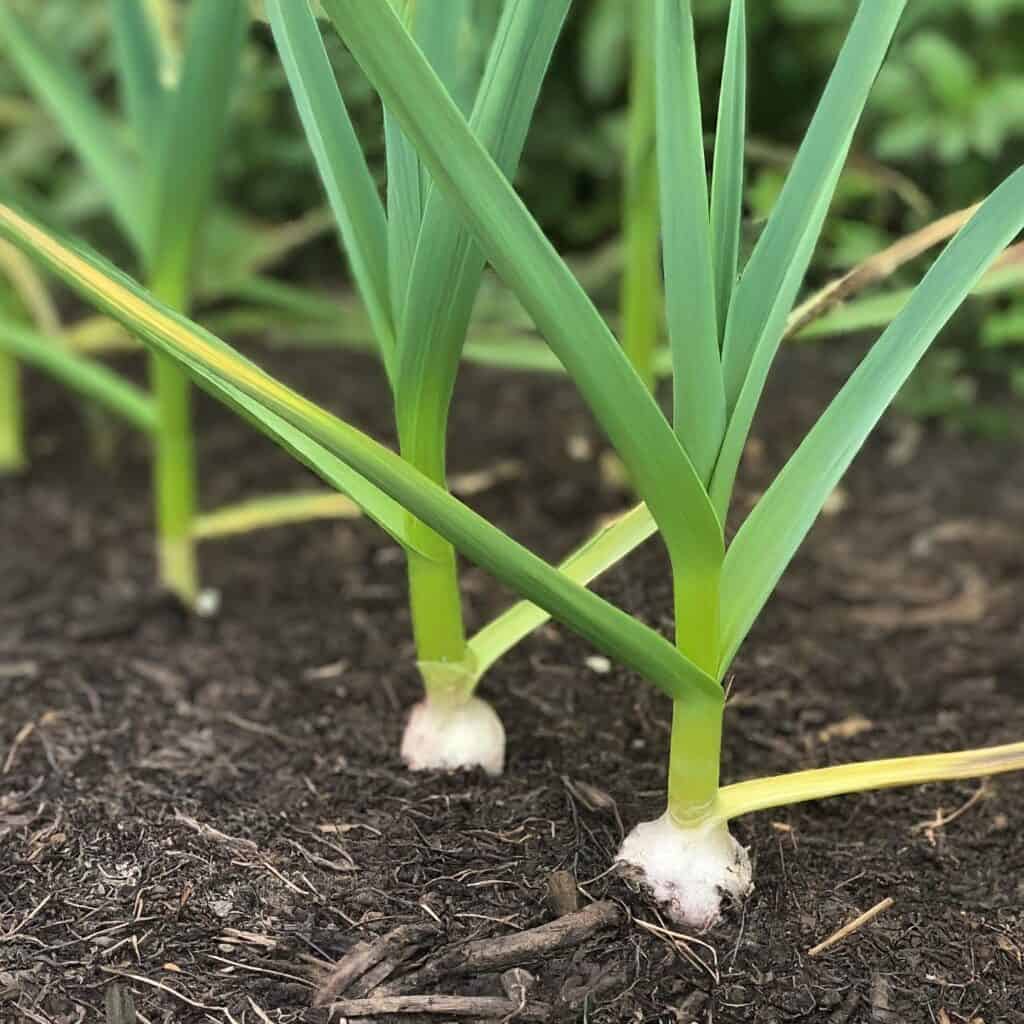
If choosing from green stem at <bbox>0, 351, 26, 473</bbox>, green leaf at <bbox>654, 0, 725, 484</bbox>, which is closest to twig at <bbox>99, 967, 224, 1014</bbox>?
green leaf at <bbox>654, 0, 725, 484</bbox>

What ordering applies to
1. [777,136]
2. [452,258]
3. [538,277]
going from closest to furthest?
[538,277]
[452,258]
[777,136]

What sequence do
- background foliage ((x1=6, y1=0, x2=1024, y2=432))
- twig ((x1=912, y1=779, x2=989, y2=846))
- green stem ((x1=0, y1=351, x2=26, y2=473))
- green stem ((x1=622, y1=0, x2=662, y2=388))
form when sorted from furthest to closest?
green stem ((x1=0, y1=351, x2=26, y2=473)) → background foliage ((x1=6, y1=0, x2=1024, y2=432)) → green stem ((x1=622, y1=0, x2=662, y2=388)) → twig ((x1=912, y1=779, x2=989, y2=846))

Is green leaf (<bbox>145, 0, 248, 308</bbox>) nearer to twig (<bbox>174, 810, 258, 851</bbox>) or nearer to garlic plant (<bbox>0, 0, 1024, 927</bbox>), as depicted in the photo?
garlic plant (<bbox>0, 0, 1024, 927</bbox>)

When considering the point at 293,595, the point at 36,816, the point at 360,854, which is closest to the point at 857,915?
the point at 360,854

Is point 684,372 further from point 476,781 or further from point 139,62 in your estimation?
point 139,62

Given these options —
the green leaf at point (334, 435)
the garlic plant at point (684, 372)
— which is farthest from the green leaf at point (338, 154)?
the green leaf at point (334, 435)

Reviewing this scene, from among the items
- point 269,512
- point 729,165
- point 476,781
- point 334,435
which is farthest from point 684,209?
point 269,512
